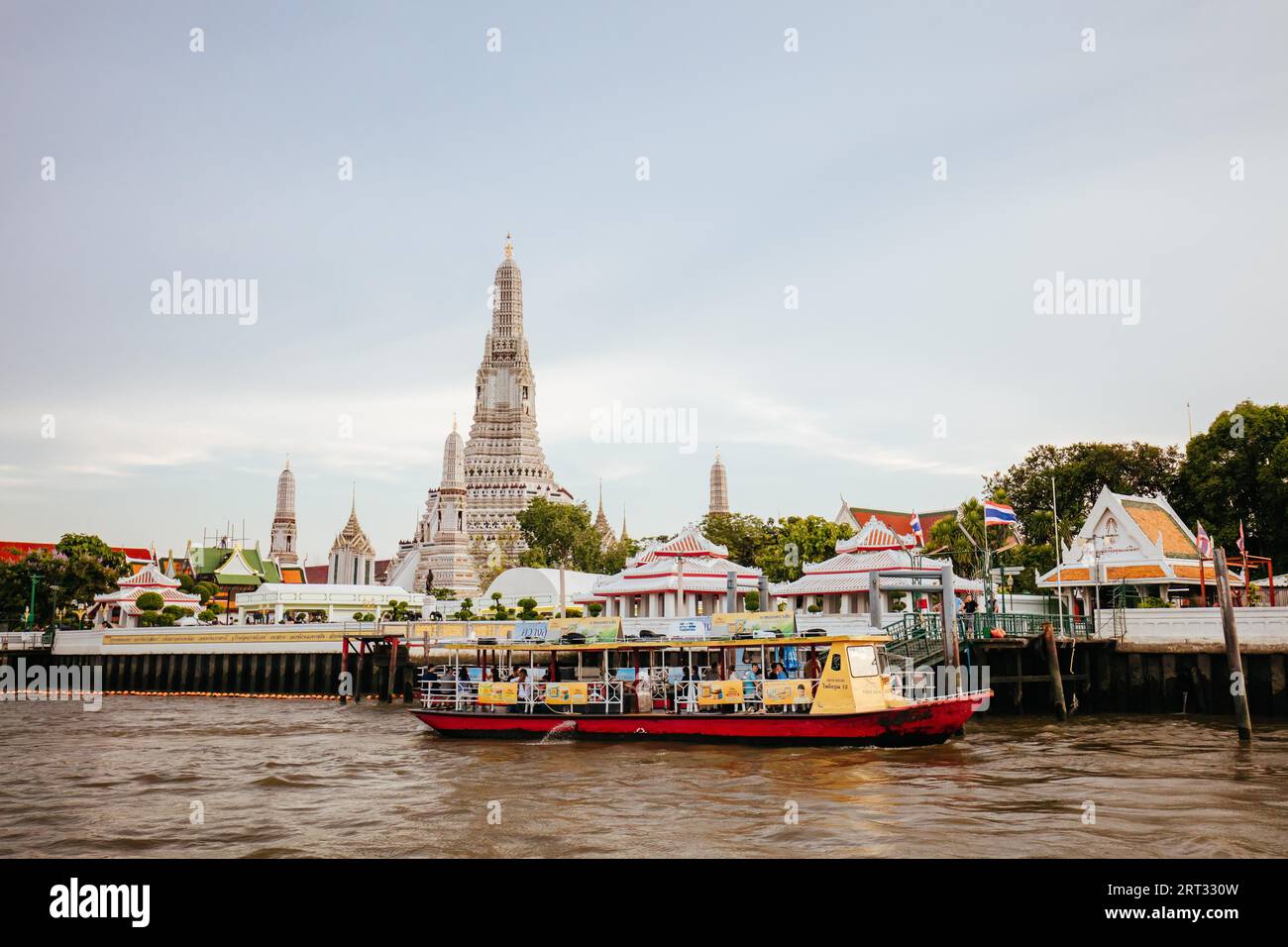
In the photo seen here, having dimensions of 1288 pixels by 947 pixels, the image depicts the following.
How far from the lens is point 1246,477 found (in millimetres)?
51188

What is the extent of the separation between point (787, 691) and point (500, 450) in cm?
10057

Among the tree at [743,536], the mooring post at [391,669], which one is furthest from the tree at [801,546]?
the mooring post at [391,669]

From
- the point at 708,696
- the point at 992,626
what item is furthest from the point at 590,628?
the point at 992,626

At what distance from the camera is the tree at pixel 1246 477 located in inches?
1918

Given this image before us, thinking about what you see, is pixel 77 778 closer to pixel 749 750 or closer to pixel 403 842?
pixel 403 842

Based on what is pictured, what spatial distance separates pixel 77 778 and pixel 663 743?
13.9 metres

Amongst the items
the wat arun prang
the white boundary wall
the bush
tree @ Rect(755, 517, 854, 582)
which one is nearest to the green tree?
tree @ Rect(755, 517, 854, 582)

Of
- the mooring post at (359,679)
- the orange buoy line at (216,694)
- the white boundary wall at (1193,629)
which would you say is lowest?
the orange buoy line at (216,694)

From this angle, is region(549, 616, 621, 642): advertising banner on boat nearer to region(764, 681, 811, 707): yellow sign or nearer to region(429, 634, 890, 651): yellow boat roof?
region(429, 634, 890, 651): yellow boat roof

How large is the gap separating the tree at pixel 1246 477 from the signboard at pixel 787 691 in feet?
109

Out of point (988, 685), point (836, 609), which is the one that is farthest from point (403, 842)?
point (836, 609)

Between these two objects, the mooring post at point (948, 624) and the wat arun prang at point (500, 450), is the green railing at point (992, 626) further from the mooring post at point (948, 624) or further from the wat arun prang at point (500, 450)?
the wat arun prang at point (500, 450)

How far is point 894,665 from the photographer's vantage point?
3030 cm

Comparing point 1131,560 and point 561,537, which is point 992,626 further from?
point 561,537
